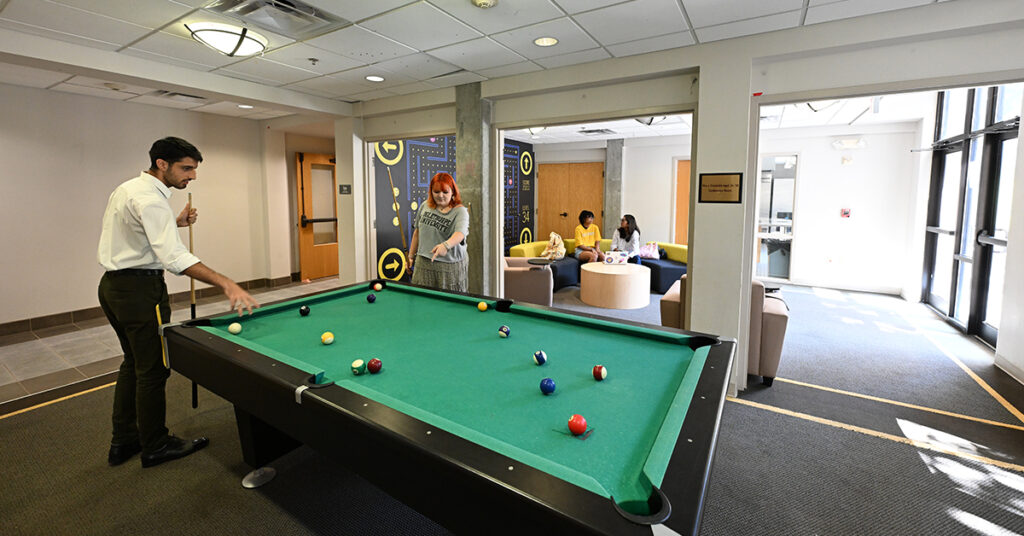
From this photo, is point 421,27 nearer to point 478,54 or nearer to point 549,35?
point 478,54

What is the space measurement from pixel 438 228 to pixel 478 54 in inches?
56.8

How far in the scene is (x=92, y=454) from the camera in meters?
2.55

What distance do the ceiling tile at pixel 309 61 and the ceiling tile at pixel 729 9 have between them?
8.80 ft

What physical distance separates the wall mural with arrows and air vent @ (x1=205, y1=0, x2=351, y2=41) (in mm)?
2856

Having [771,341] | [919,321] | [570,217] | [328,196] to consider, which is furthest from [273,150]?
[919,321]

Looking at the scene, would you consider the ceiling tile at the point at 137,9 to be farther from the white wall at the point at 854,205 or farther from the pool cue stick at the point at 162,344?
the white wall at the point at 854,205

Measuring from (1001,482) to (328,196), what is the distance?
8.52 meters

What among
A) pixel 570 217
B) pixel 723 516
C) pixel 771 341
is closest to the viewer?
pixel 723 516

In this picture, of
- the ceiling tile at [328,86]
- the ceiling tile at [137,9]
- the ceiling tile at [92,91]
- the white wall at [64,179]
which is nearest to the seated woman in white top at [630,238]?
the ceiling tile at [328,86]

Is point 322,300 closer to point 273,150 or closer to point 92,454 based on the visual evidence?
point 92,454

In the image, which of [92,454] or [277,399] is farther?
[92,454]

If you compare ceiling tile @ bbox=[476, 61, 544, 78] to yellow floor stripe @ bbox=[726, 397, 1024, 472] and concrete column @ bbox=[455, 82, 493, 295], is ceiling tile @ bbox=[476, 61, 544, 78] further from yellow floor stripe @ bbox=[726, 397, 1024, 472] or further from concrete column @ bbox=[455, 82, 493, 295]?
yellow floor stripe @ bbox=[726, 397, 1024, 472]

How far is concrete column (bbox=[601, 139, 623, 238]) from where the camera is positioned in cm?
936

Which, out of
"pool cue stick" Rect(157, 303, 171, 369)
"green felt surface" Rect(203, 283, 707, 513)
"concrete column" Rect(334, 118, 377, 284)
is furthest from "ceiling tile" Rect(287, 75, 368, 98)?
"pool cue stick" Rect(157, 303, 171, 369)
